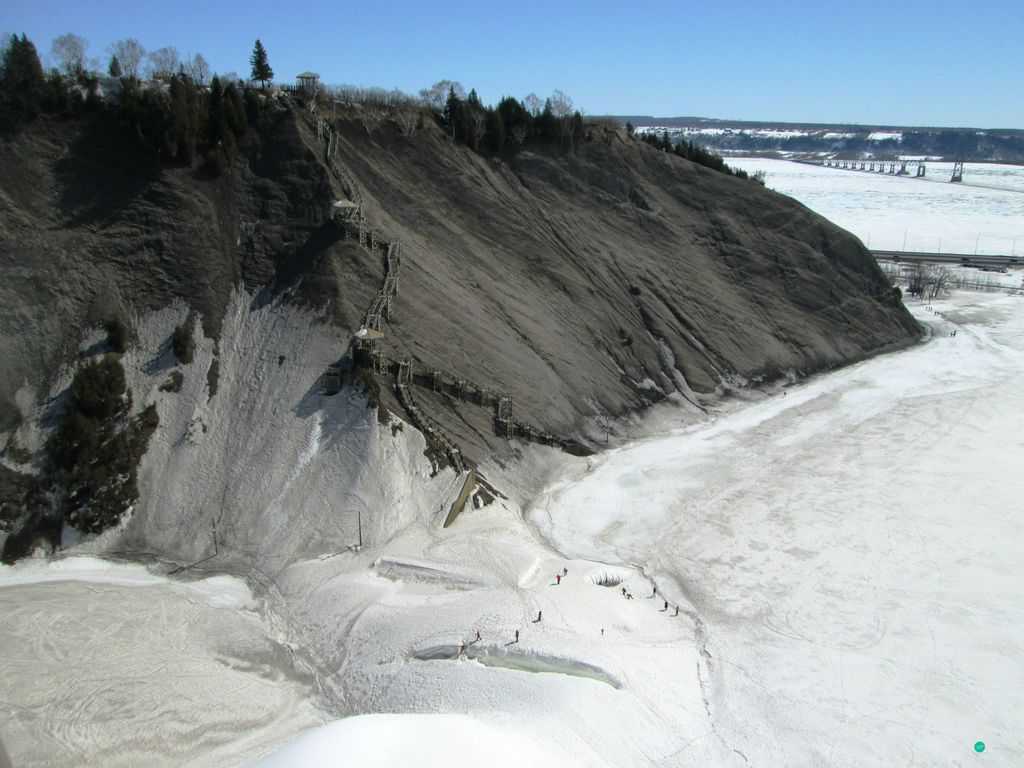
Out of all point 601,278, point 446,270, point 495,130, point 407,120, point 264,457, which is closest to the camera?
point 264,457

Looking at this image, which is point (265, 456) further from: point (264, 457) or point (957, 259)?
point (957, 259)

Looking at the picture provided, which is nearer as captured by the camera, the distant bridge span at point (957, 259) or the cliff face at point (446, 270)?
the cliff face at point (446, 270)

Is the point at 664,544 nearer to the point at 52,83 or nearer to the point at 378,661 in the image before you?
the point at 378,661

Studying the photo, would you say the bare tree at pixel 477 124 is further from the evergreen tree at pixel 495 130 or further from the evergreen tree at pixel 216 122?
the evergreen tree at pixel 216 122

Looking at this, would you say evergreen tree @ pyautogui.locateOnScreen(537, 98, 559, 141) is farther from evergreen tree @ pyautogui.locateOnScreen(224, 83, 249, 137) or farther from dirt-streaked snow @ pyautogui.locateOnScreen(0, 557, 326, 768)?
dirt-streaked snow @ pyautogui.locateOnScreen(0, 557, 326, 768)

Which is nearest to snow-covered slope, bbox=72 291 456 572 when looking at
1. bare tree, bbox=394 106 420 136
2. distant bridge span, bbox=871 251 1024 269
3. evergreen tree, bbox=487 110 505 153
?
bare tree, bbox=394 106 420 136

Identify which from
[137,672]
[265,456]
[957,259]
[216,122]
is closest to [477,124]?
[216,122]

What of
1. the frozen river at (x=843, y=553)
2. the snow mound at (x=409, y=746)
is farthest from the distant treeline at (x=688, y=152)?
the snow mound at (x=409, y=746)
